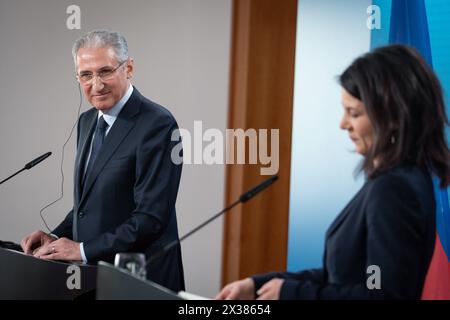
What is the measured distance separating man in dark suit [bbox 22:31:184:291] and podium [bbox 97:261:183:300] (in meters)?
0.74

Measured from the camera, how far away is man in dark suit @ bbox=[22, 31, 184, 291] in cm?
261

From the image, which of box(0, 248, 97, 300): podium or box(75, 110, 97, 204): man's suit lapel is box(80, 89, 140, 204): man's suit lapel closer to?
box(75, 110, 97, 204): man's suit lapel

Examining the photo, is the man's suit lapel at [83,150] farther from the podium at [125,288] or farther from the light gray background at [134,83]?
the light gray background at [134,83]

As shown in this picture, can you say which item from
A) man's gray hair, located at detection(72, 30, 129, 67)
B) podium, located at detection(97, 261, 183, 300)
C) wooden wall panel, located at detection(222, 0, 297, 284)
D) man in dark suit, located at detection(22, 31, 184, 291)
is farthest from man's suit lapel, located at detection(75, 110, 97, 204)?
wooden wall panel, located at detection(222, 0, 297, 284)

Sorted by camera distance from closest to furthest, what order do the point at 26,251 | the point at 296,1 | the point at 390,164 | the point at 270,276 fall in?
the point at 390,164, the point at 270,276, the point at 26,251, the point at 296,1

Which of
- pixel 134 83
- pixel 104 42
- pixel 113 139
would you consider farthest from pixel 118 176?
pixel 134 83

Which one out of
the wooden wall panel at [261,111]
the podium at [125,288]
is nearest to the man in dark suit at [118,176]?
the podium at [125,288]

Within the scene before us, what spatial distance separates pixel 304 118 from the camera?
4137 millimetres

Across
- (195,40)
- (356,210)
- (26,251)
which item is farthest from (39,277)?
(195,40)

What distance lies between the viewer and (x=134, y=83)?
4.36m

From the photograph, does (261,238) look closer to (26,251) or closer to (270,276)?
(26,251)

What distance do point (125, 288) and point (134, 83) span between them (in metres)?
2.71

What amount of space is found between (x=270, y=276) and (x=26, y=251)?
120cm

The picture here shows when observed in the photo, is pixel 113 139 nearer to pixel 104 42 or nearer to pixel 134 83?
pixel 104 42
